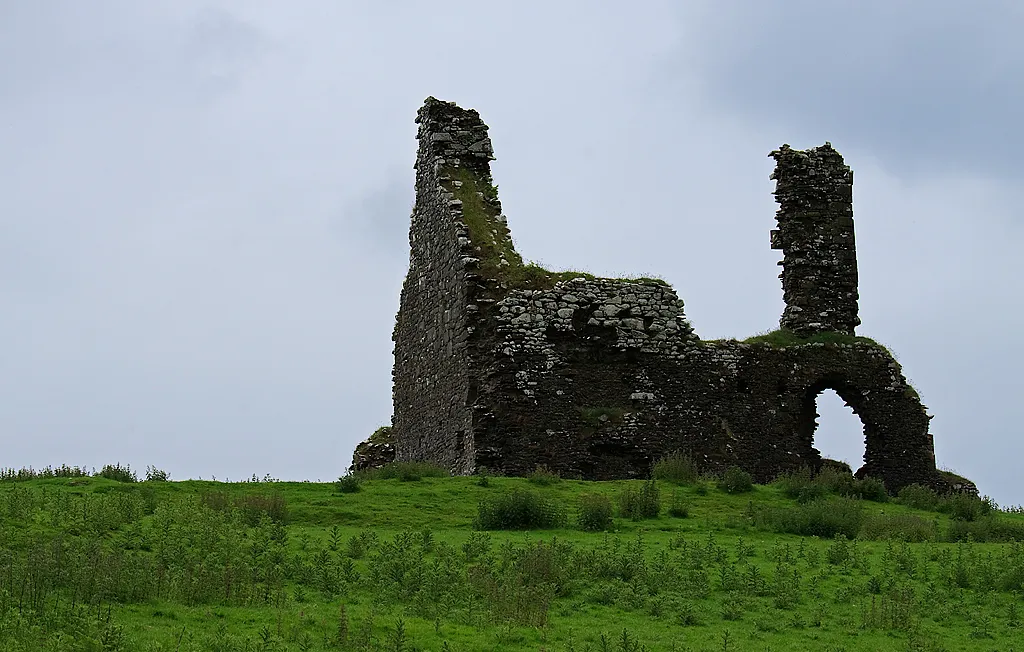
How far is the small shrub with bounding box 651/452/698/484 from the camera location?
25.9m

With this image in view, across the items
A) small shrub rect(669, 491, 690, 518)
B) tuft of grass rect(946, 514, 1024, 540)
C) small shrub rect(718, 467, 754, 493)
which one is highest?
small shrub rect(718, 467, 754, 493)

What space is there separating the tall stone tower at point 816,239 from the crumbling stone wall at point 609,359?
29 mm

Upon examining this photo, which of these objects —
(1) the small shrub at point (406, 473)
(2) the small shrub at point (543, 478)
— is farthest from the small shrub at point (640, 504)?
(1) the small shrub at point (406, 473)

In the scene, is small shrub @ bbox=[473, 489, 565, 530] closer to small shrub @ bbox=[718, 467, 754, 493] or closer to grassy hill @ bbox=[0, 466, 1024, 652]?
grassy hill @ bbox=[0, 466, 1024, 652]

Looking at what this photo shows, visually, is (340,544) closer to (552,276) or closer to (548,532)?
(548,532)

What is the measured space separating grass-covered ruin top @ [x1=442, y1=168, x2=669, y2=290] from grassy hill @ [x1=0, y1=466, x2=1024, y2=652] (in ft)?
18.1

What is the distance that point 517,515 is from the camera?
21234mm

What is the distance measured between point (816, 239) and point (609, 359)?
6.10m

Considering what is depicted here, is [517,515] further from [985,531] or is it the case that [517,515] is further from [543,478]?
[985,531]

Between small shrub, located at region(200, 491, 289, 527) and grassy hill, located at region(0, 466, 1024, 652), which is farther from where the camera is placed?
small shrub, located at region(200, 491, 289, 527)

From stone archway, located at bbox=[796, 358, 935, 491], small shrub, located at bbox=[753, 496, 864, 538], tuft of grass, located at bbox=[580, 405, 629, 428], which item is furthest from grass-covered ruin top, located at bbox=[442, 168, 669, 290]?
small shrub, located at bbox=[753, 496, 864, 538]

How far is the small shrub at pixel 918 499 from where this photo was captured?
26.3m

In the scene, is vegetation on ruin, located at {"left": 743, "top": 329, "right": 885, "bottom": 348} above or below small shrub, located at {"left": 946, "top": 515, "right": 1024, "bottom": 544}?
above

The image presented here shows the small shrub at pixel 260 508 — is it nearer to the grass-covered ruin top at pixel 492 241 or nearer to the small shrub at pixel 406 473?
the small shrub at pixel 406 473
